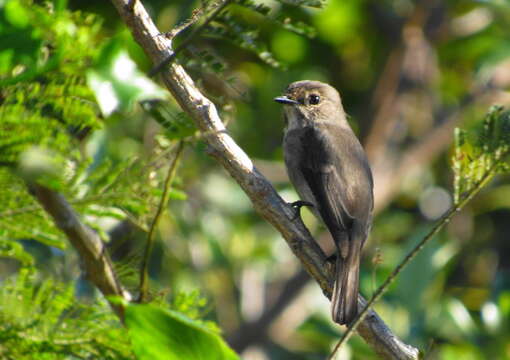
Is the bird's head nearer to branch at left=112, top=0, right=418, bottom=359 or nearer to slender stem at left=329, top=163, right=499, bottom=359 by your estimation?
branch at left=112, top=0, right=418, bottom=359

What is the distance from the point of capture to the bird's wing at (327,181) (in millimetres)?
3172

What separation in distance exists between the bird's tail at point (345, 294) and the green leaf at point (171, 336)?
3.58ft

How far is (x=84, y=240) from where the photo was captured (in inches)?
73.5

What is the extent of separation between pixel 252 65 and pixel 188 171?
2.90 feet

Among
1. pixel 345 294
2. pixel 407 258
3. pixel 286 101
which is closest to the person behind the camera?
pixel 407 258

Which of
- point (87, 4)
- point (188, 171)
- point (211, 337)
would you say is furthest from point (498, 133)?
point (188, 171)

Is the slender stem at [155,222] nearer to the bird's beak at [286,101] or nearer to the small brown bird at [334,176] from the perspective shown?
the small brown bird at [334,176]

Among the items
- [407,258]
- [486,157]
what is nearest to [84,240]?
[407,258]

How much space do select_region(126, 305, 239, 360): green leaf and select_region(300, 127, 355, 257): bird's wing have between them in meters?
1.66

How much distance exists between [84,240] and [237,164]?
47 cm

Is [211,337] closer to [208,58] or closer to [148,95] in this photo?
[148,95]

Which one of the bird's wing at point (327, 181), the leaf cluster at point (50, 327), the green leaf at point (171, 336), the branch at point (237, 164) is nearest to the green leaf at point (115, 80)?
the green leaf at point (171, 336)

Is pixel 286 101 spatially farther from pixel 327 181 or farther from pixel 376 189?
pixel 376 189

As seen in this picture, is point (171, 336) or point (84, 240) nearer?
point (171, 336)
